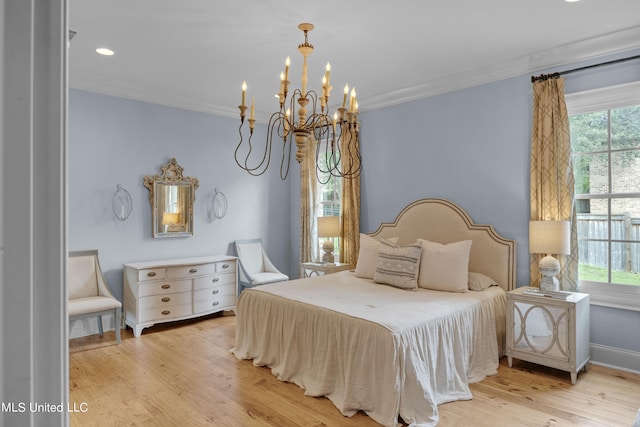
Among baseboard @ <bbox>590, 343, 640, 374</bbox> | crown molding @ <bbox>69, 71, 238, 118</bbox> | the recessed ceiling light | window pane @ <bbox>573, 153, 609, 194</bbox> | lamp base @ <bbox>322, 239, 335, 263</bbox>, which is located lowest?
baseboard @ <bbox>590, 343, 640, 374</bbox>

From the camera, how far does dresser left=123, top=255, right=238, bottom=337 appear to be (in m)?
4.30

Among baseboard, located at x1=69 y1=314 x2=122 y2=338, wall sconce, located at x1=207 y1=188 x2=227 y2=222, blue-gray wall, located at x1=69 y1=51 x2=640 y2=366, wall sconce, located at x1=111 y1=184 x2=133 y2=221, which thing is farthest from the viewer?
wall sconce, located at x1=207 y1=188 x2=227 y2=222

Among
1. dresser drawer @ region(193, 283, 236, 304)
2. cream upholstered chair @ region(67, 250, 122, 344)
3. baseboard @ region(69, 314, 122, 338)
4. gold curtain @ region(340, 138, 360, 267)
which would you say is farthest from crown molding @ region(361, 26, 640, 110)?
baseboard @ region(69, 314, 122, 338)

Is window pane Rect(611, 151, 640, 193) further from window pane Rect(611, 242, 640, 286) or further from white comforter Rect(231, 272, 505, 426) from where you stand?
white comforter Rect(231, 272, 505, 426)

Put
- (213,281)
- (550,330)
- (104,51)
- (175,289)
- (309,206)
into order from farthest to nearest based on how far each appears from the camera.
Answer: (309,206)
(213,281)
(175,289)
(104,51)
(550,330)

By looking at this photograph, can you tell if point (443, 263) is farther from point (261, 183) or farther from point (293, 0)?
point (261, 183)

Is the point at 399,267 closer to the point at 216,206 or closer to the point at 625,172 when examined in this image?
the point at 625,172

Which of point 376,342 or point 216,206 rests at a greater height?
point 216,206

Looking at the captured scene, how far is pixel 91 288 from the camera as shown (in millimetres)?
4191

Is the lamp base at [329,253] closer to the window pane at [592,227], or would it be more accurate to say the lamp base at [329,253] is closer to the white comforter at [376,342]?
the white comforter at [376,342]

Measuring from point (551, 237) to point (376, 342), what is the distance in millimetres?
1770

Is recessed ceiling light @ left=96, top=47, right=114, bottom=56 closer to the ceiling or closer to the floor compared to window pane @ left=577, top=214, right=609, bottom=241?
closer to the ceiling

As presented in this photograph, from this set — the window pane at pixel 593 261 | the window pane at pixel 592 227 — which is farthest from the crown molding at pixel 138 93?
the window pane at pixel 593 261

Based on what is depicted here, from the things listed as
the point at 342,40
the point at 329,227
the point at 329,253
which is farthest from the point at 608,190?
the point at 329,253
